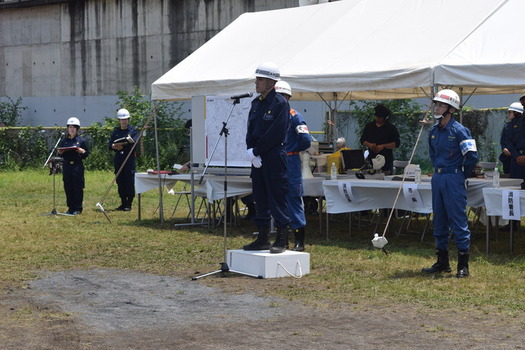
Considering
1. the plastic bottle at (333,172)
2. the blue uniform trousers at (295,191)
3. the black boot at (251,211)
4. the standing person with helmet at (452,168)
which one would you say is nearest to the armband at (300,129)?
the blue uniform trousers at (295,191)

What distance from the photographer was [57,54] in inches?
1307

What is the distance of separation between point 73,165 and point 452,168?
902 centimetres

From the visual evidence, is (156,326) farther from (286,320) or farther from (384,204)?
(384,204)

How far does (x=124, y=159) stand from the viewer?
17125 mm

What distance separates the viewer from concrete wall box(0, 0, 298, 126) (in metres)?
29.8

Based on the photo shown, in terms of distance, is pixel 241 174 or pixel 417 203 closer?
pixel 417 203

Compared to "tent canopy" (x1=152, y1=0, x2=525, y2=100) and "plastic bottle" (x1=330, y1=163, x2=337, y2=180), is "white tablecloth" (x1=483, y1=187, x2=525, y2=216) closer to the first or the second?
"tent canopy" (x1=152, y1=0, x2=525, y2=100)

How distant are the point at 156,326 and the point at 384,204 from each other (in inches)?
217

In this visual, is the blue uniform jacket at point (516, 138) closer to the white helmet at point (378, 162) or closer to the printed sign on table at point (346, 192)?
the white helmet at point (378, 162)

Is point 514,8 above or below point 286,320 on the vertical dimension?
above

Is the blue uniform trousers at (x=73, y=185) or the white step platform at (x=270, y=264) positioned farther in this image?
the blue uniform trousers at (x=73, y=185)

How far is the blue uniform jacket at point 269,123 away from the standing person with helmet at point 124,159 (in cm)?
745

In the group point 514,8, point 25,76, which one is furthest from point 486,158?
point 25,76

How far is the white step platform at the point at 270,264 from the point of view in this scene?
9422 mm
